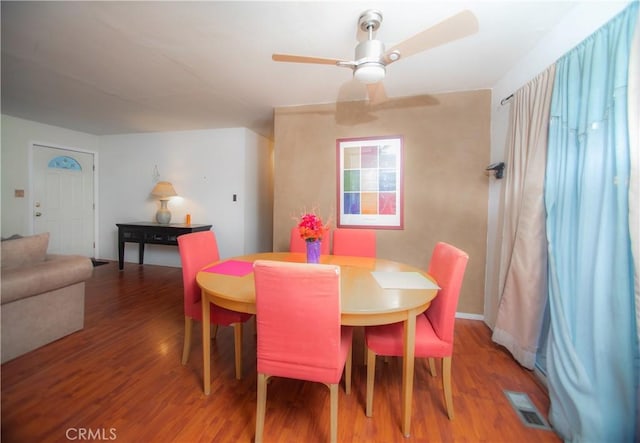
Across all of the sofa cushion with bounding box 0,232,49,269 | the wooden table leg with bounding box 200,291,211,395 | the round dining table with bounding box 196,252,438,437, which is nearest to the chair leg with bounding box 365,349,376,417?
the round dining table with bounding box 196,252,438,437

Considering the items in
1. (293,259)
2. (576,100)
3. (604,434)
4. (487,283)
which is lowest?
(604,434)

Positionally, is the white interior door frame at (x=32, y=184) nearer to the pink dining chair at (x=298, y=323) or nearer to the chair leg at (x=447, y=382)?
the pink dining chair at (x=298, y=323)

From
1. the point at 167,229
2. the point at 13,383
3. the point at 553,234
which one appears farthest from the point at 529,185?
the point at 167,229

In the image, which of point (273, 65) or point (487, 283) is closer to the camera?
point (273, 65)

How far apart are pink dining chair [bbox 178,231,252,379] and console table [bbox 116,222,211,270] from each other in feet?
7.19

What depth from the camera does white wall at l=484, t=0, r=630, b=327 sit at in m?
1.45

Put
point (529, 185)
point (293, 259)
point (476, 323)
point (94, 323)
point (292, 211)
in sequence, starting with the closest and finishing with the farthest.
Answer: point (529, 185) → point (293, 259) → point (94, 323) → point (476, 323) → point (292, 211)

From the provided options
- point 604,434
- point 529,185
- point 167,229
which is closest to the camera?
point 604,434

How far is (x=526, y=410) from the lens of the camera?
1.54 meters

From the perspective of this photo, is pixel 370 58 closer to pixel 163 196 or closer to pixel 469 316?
pixel 469 316

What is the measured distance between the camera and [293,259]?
2168 millimetres

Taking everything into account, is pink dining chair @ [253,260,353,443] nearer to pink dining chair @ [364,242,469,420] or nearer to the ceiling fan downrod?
pink dining chair @ [364,242,469,420]

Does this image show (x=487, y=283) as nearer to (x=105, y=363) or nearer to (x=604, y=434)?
(x=604, y=434)

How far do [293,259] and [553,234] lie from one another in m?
1.80
